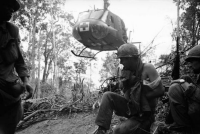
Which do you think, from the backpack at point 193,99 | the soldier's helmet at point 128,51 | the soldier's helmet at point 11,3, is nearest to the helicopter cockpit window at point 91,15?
the soldier's helmet at point 128,51

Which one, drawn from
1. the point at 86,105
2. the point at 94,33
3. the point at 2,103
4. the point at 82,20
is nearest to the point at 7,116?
the point at 2,103

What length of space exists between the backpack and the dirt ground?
2.16m

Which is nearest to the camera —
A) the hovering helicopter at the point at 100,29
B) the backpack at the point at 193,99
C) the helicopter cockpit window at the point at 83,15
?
the backpack at the point at 193,99

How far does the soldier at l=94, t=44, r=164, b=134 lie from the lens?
2.53m

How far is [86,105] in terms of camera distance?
5605 mm

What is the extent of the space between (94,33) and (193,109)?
6.53m

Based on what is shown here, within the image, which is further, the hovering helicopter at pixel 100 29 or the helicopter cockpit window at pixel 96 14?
the helicopter cockpit window at pixel 96 14

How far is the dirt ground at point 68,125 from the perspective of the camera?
4.22m

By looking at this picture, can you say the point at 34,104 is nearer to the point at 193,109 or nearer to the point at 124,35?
the point at 193,109

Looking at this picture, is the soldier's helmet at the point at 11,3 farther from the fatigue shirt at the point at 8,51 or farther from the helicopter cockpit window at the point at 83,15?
the helicopter cockpit window at the point at 83,15

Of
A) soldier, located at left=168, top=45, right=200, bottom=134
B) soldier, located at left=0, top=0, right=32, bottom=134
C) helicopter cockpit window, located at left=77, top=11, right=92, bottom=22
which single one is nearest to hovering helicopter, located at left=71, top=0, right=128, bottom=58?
helicopter cockpit window, located at left=77, top=11, right=92, bottom=22

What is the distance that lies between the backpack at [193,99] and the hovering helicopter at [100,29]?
5.97 m

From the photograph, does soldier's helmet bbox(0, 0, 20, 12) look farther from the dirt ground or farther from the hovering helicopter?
the hovering helicopter

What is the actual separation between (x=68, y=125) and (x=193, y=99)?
2963 mm
